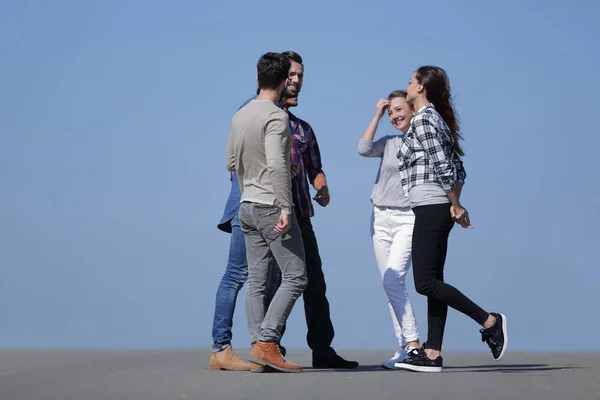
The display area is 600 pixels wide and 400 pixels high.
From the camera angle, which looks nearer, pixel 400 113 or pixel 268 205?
pixel 268 205

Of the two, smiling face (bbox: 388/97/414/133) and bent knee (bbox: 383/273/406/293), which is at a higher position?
smiling face (bbox: 388/97/414/133)

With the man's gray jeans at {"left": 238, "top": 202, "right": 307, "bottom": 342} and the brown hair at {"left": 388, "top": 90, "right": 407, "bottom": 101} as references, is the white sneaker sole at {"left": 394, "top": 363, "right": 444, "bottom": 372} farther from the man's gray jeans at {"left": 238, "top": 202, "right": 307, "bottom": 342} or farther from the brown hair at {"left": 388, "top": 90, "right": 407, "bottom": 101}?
the brown hair at {"left": 388, "top": 90, "right": 407, "bottom": 101}

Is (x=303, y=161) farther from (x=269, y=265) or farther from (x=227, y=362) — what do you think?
(x=227, y=362)

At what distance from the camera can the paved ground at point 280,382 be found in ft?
12.2

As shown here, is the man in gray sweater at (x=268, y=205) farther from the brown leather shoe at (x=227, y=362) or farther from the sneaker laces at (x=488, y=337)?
the sneaker laces at (x=488, y=337)

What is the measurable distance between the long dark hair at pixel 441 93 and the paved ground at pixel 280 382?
1.36 meters

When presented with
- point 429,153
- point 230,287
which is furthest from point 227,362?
point 429,153

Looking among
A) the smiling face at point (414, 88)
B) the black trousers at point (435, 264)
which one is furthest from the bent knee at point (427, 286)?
the smiling face at point (414, 88)

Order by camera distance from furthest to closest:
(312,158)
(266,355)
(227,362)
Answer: (312,158)
(227,362)
(266,355)

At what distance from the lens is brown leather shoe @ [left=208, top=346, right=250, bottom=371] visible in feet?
16.1

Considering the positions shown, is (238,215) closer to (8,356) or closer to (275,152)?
(275,152)

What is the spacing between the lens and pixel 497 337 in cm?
492

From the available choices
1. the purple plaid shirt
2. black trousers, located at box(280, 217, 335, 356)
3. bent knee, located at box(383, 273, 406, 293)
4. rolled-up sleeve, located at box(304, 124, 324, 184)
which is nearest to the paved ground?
black trousers, located at box(280, 217, 335, 356)

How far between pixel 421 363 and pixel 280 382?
43.0 inches
